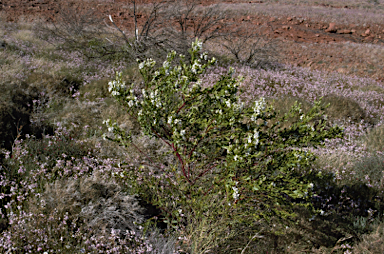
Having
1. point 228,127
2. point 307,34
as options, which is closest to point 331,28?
point 307,34

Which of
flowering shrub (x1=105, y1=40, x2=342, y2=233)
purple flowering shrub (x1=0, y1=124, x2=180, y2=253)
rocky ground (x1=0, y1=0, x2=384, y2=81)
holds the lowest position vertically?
purple flowering shrub (x1=0, y1=124, x2=180, y2=253)

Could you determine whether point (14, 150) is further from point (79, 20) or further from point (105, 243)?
point (79, 20)

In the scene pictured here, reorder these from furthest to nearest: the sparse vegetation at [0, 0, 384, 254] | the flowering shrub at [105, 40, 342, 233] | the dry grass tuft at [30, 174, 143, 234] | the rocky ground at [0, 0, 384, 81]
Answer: the rocky ground at [0, 0, 384, 81]
the dry grass tuft at [30, 174, 143, 234]
the sparse vegetation at [0, 0, 384, 254]
the flowering shrub at [105, 40, 342, 233]

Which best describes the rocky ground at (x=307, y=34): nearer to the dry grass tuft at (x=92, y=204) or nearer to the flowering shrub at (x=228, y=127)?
the flowering shrub at (x=228, y=127)

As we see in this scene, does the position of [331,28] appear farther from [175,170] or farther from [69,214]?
[69,214]

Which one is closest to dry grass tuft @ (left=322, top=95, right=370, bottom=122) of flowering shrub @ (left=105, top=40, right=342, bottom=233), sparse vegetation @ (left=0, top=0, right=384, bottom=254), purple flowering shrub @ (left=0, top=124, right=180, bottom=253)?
sparse vegetation @ (left=0, top=0, right=384, bottom=254)

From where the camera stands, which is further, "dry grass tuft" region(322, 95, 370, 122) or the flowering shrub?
"dry grass tuft" region(322, 95, 370, 122)

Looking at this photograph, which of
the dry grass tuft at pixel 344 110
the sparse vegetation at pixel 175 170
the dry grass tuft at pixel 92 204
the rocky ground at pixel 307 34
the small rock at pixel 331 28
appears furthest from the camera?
the small rock at pixel 331 28

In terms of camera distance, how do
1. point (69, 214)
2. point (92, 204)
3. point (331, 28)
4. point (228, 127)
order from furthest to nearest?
point (331, 28) < point (92, 204) < point (69, 214) < point (228, 127)

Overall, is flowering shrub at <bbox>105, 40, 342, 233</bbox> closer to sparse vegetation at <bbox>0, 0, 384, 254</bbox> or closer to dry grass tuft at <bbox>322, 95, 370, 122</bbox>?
sparse vegetation at <bbox>0, 0, 384, 254</bbox>

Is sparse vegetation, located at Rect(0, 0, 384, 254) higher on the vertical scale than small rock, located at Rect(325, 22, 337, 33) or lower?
lower

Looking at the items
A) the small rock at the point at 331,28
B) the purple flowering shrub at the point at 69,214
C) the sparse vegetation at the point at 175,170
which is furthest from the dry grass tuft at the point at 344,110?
the small rock at the point at 331,28

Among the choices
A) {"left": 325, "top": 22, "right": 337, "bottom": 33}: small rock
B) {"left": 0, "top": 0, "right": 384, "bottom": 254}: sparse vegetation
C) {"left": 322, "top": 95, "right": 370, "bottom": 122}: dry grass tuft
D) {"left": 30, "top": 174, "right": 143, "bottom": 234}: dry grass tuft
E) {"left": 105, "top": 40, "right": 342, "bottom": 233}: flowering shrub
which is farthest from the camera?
{"left": 325, "top": 22, "right": 337, "bottom": 33}: small rock

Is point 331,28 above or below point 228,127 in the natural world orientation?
above
